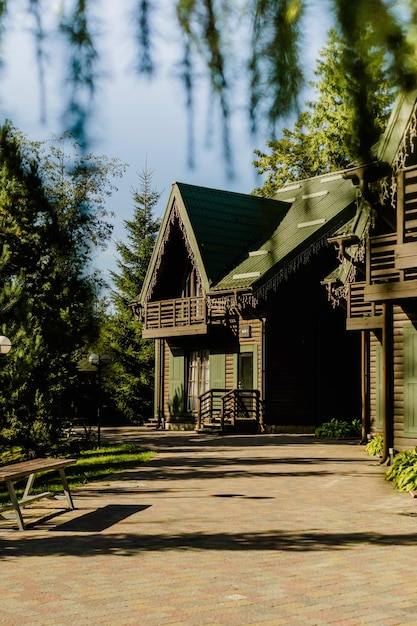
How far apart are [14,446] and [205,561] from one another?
12.2m

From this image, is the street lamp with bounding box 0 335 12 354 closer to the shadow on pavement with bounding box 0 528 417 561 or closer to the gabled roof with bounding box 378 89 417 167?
the shadow on pavement with bounding box 0 528 417 561

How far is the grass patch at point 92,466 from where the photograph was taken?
1455cm

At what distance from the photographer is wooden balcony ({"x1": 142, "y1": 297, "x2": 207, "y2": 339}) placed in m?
Answer: 29.2

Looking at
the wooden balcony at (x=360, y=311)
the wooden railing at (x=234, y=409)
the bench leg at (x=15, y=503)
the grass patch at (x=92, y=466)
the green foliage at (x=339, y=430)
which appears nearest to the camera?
the bench leg at (x=15, y=503)

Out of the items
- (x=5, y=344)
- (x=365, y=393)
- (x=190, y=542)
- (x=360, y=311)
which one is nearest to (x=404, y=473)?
(x=190, y=542)

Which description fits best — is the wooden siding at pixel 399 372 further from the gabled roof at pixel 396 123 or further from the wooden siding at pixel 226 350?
the gabled roof at pixel 396 123

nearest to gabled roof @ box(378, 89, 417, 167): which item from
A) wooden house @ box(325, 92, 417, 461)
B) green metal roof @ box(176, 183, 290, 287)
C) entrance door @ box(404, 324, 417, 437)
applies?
wooden house @ box(325, 92, 417, 461)

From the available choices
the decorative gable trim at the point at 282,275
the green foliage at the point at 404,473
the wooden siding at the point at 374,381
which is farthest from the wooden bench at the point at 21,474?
the decorative gable trim at the point at 282,275

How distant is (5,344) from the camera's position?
17.3m

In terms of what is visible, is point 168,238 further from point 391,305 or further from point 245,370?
point 391,305

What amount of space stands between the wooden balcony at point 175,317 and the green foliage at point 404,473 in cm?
1509

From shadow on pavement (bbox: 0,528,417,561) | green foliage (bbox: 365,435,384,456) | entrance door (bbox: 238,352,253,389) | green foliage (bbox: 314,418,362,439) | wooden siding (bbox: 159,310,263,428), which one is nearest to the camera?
shadow on pavement (bbox: 0,528,417,561)

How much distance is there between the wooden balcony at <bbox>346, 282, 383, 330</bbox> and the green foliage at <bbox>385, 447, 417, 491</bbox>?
6144 mm

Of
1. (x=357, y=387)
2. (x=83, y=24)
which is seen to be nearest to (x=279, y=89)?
(x=83, y=24)
